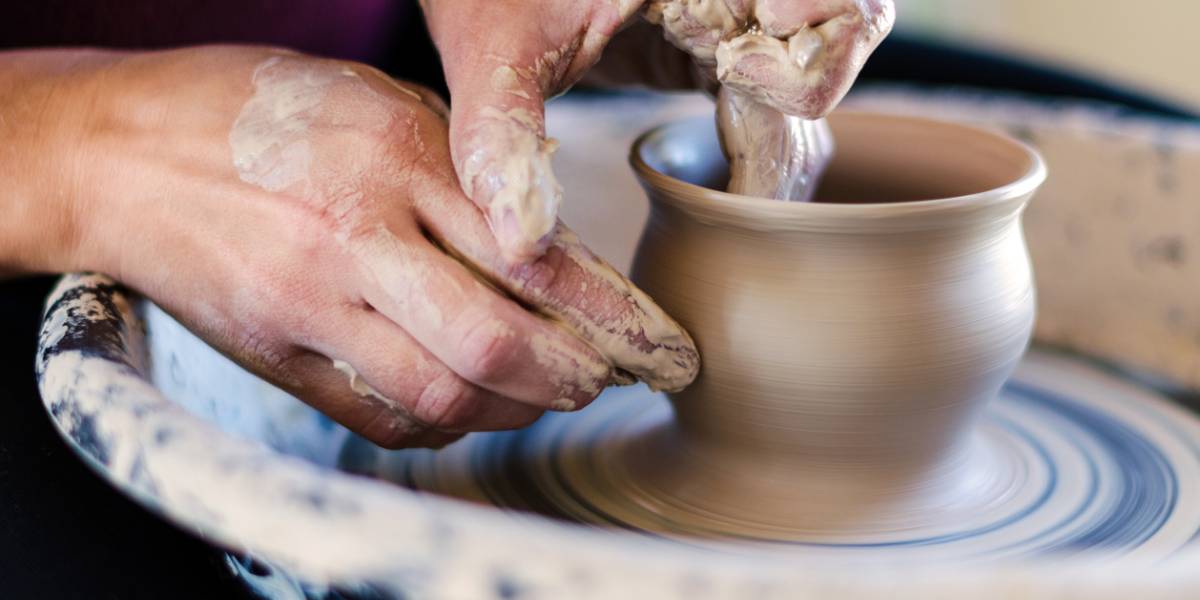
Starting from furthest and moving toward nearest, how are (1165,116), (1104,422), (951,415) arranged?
(1165,116) → (1104,422) → (951,415)

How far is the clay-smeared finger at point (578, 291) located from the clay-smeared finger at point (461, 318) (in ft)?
0.04

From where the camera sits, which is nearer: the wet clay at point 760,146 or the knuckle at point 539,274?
the knuckle at point 539,274

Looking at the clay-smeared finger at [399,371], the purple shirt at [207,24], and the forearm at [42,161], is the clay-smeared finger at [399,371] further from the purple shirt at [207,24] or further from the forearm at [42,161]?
the purple shirt at [207,24]

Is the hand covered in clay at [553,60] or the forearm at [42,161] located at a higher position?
the hand covered in clay at [553,60]

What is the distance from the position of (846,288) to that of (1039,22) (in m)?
2.99

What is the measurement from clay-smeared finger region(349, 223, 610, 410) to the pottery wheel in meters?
0.19

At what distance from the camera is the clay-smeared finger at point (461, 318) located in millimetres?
783

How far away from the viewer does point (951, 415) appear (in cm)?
93

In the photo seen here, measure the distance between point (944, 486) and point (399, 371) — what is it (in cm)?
46

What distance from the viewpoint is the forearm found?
90 centimetres

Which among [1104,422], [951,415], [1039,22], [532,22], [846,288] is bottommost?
[1039,22]

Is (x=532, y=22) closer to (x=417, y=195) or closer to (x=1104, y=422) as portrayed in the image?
(x=417, y=195)

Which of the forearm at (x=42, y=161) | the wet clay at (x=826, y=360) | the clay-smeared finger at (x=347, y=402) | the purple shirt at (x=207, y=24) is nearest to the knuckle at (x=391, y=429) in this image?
the clay-smeared finger at (x=347, y=402)

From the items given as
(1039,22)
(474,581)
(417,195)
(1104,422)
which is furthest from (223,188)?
(1039,22)
